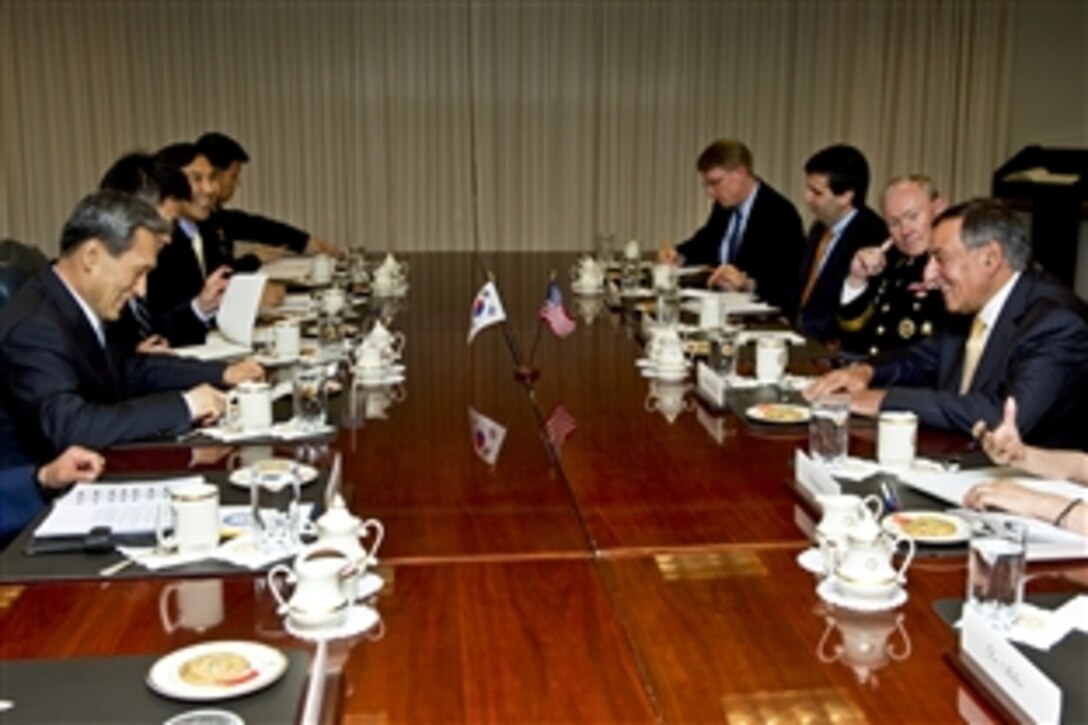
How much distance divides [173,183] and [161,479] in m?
2.00

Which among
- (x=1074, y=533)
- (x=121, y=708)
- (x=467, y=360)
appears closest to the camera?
(x=121, y=708)

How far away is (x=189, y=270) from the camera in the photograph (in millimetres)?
4492

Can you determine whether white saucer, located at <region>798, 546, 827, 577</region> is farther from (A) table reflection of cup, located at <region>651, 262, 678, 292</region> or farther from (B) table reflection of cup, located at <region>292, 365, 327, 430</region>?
(A) table reflection of cup, located at <region>651, 262, 678, 292</region>

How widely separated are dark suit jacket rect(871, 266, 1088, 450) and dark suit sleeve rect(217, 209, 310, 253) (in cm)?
406

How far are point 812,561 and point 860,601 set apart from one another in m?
0.18

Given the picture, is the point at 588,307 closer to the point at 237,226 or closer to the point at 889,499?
the point at 237,226

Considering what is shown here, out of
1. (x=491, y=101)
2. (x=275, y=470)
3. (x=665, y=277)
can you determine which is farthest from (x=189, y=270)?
(x=491, y=101)

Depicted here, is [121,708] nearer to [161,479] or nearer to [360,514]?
[360,514]

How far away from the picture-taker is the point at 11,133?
7.99m

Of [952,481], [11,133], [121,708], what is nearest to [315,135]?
[11,133]

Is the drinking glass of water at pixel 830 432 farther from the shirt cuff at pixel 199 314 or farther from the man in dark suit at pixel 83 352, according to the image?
the shirt cuff at pixel 199 314

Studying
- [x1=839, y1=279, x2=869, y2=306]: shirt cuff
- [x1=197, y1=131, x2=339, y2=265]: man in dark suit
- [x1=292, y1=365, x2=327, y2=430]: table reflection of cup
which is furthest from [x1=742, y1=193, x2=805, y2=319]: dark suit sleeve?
[x1=292, y1=365, x2=327, y2=430]: table reflection of cup

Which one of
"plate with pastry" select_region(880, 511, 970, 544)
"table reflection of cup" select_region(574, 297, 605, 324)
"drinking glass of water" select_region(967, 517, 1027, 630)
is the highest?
"drinking glass of water" select_region(967, 517, 1027, 630)

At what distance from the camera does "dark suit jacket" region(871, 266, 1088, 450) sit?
2.50m
